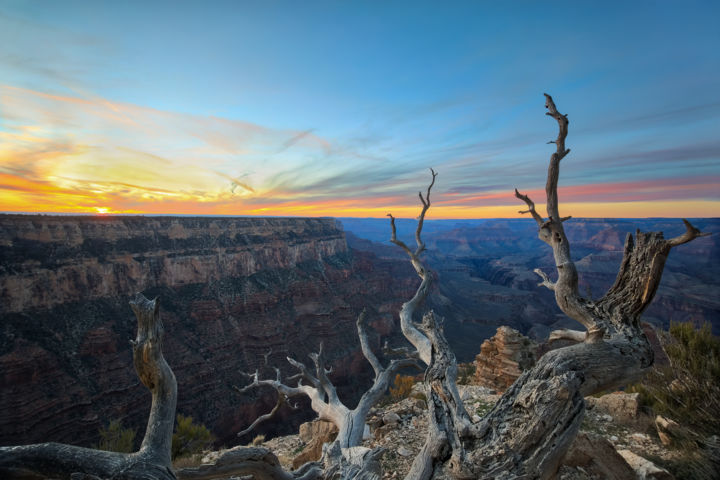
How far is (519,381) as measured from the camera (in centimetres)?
298

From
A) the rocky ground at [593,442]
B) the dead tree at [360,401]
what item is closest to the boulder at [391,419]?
the rocky ground at [593,442]

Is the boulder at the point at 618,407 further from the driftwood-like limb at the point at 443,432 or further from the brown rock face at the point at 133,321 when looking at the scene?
the brown rock face at the point at 133,321

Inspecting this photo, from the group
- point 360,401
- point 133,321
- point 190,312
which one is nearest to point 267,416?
point 360,401

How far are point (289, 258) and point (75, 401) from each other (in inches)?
1108

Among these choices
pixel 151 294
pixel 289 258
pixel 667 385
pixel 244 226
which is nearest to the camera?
pixel 667 385

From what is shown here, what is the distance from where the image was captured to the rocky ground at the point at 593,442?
4.08 metres

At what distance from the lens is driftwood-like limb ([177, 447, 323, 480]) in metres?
2.76

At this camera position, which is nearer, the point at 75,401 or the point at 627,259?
the point at 627,259

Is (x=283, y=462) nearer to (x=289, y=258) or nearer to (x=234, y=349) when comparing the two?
(x=234, y=349)

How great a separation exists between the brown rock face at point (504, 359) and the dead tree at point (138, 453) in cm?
1228

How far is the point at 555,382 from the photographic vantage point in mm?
2543

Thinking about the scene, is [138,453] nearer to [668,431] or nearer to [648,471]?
[648,471]

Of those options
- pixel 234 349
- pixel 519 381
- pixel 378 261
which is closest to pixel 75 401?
pixel 234 349

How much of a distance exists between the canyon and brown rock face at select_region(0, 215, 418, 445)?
10 cm
